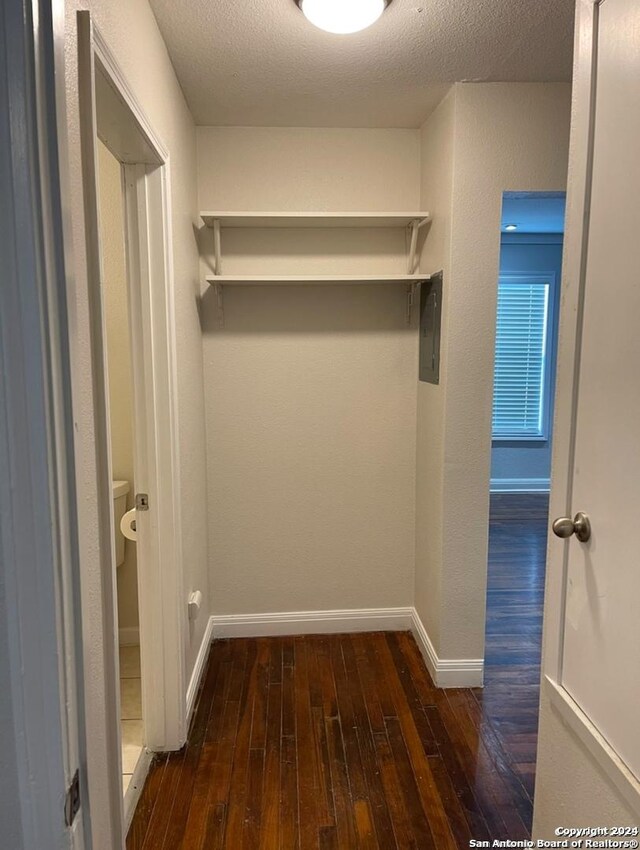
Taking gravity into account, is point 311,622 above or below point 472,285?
below

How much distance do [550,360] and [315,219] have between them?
Answer: 385cm

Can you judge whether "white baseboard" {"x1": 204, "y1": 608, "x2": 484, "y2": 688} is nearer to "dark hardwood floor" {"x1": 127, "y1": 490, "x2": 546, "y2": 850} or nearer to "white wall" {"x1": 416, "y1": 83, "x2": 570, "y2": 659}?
"dark hardwood floor" {"x1": 127, "y1": 490, "x2": 546, "y2": 850}

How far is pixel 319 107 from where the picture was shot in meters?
2.27

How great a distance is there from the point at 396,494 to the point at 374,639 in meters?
0.76

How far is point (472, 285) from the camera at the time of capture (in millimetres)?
2156

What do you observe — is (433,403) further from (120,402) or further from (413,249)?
(120,402)

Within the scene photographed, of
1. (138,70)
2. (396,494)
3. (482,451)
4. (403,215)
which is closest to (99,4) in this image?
(138,70)

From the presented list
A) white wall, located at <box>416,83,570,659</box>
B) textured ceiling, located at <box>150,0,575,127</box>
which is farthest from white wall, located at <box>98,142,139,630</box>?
white wall, located at <box>416,83,570,659</box>

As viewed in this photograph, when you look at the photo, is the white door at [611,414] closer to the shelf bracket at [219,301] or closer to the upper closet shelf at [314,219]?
the upper closet shelf at [314,219]

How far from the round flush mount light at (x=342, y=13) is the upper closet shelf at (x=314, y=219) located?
29.1 inches

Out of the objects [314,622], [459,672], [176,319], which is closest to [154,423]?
[176,319]

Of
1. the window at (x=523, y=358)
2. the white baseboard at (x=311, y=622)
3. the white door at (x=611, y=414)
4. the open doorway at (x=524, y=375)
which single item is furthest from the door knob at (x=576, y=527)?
the window at (x=523, y=358)

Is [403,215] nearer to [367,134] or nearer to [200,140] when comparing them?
[367,134]

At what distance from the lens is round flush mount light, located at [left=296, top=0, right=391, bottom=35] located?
1522 mm
